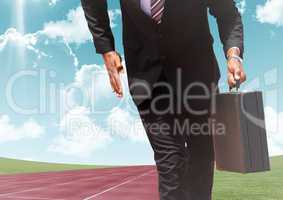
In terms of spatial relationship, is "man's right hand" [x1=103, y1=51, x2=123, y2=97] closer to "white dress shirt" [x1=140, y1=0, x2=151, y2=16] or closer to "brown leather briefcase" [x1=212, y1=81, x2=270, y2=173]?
"white dress shirt" [x1=140, y1=0, x2=151, y2=16]

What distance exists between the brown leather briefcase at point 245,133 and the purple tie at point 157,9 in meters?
0.55

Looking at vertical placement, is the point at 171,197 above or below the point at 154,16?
below

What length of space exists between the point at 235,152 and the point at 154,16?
84 cm

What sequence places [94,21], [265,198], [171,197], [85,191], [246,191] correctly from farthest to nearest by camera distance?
1. [85,191]
2. [246,191]
3. [265,198]
4. [94,21]
5. [171,197]

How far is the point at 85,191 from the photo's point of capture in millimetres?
9711

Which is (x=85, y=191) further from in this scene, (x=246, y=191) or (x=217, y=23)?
(x=217, y=23)

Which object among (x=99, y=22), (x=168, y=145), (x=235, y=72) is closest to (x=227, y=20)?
(x=235, y=72)

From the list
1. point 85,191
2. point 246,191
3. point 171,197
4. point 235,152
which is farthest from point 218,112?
point 85,191

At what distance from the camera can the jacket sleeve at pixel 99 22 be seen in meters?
3.37

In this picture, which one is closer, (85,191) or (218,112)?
(218,112)

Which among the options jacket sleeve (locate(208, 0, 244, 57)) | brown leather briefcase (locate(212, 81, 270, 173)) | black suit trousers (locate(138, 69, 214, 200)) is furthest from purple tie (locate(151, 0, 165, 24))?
brown leather briefcase (locate(212, 81, 270, 173))

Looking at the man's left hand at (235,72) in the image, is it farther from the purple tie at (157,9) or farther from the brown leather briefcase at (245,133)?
the purple tie at (157,9)

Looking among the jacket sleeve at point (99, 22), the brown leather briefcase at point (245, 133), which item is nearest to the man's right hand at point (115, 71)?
the jacket sleeve at point (99, 22)

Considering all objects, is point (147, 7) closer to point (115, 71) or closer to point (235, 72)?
point (115, 71)
